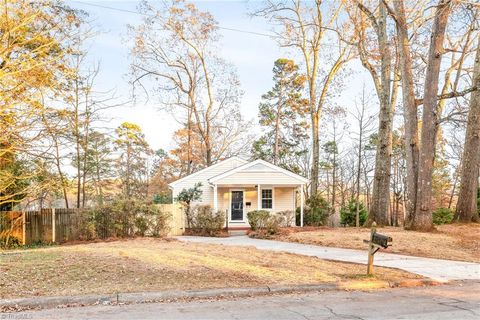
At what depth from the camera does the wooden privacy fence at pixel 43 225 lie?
18.5 metres

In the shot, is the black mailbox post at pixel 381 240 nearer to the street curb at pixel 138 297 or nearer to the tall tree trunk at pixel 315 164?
the street curb at pixel 138 297

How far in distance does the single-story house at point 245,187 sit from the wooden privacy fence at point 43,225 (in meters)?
5.82

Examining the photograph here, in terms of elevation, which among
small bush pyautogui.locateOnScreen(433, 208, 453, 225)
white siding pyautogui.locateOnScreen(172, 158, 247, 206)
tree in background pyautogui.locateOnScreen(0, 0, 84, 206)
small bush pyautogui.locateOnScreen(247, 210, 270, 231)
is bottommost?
small bush pyautogui.locateOnScreen(433, 208, 453, 225)

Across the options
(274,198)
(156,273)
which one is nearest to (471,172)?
(274,198)

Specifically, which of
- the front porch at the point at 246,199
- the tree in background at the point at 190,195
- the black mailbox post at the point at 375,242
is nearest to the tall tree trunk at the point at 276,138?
the front porch at the point at 246,199

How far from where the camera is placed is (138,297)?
629cm

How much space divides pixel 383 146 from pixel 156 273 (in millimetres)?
15299

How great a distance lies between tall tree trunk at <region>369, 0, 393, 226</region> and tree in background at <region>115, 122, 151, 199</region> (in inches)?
1098

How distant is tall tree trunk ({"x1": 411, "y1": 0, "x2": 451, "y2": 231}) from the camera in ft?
52.7

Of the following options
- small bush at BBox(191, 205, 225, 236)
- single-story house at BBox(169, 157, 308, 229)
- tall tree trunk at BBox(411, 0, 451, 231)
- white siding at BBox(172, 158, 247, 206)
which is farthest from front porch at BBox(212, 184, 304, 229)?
tall tree trunk at BBox(411, 0, 451, 231)

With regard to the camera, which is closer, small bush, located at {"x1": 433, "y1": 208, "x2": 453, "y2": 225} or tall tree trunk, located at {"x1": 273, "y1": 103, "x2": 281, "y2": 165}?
small bush, located at {"x1": 433, "y1": 208, "x2": 453, "y2": 225}

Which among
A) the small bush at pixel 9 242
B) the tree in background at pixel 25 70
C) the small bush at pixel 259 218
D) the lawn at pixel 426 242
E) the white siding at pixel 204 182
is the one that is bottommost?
the small bush at pixel 9 242

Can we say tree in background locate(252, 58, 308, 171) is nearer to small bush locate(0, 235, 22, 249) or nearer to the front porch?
the front porch

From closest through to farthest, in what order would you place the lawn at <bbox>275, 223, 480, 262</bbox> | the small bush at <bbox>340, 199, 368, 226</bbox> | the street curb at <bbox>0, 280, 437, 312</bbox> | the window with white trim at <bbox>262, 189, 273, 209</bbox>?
the street curb at <bbox>0, 280, 437, 312</bbox>, the lawn at <bbox>275, 223, 480, 262</bbox>, the window with white trim at <bbox>262, 189, 273, 209</bbox>, the small bush at <bbox>340, 199, 368, 226</bbox>
